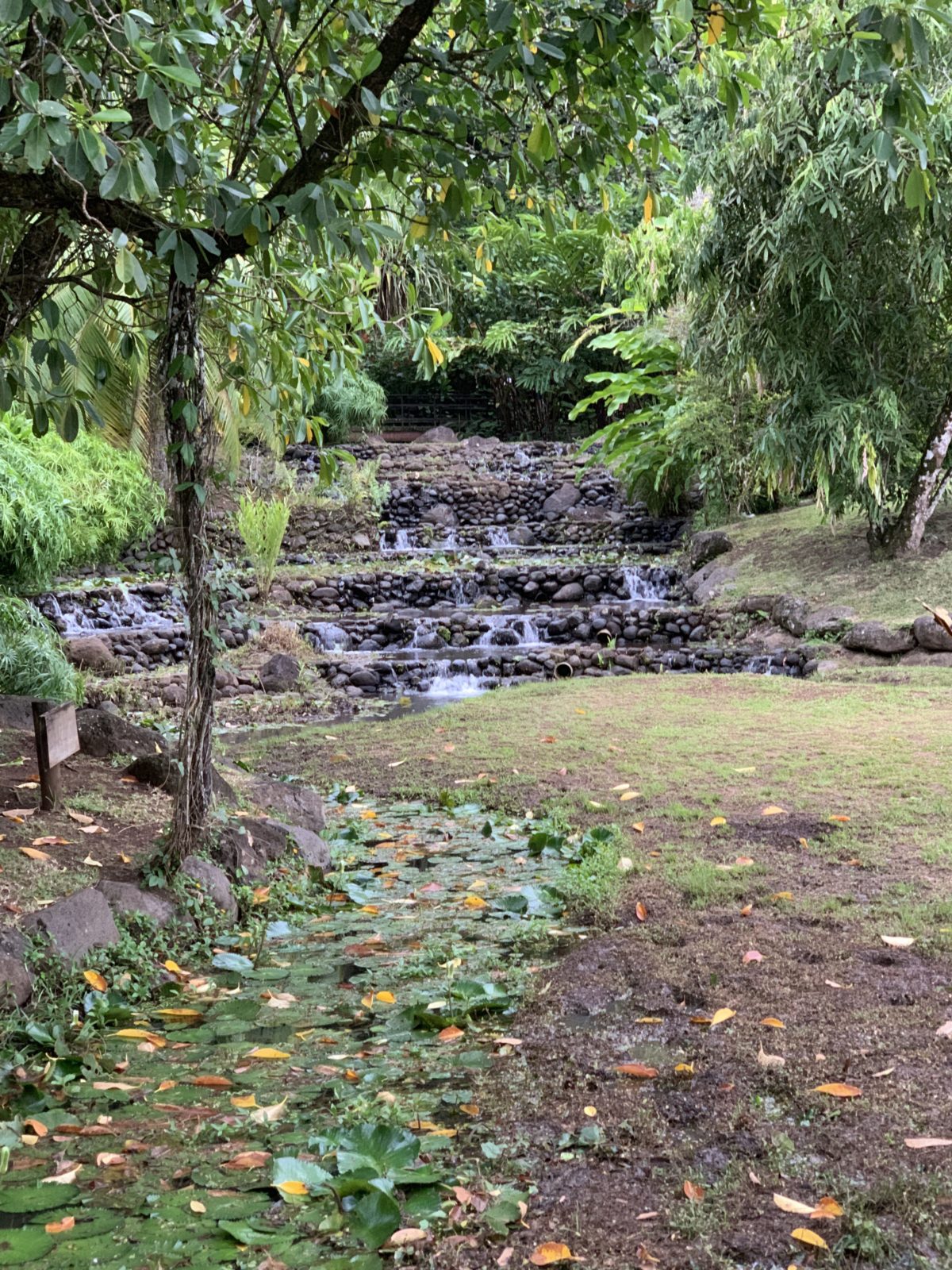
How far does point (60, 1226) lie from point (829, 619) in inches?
393

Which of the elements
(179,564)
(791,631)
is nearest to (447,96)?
Answer: (179,564)

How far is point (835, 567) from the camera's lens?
489 inches

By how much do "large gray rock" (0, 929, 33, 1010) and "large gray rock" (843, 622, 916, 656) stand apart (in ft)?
28.5

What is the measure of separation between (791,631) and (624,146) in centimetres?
828

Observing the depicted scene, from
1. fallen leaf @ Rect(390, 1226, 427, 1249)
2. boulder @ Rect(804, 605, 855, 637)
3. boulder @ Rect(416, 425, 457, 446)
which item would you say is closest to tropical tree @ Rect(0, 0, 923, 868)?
fallen leaf @ Rect(390, 1226, 427, 1249)

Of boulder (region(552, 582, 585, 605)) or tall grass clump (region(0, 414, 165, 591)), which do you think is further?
boulder (region(552, 582, 585, 605))

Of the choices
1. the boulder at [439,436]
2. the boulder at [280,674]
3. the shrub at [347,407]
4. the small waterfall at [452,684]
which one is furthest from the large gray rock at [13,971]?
the boulder at [439,436]

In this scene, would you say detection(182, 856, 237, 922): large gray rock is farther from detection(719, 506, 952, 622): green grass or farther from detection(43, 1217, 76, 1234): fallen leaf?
detection(719, 506, 952, 622): green grass

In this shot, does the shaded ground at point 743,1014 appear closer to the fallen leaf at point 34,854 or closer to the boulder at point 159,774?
the boulder at point 159,774

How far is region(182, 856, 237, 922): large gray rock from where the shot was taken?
12.9 feet

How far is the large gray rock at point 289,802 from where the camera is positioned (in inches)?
206

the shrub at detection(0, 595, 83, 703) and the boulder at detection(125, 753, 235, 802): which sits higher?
the shrub at detection(0, 595, 83, 703)

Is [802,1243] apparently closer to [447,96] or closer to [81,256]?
[447,96]

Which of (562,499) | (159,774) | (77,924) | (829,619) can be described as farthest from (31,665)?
(562,499)
